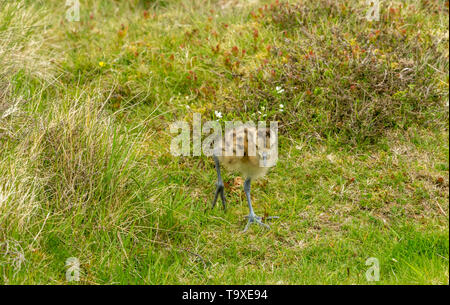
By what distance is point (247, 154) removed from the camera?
16.4ft

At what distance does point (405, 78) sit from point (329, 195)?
1.64 metres

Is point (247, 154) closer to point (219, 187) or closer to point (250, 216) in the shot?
point (219, 187)

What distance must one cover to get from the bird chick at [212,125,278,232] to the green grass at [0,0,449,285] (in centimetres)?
27

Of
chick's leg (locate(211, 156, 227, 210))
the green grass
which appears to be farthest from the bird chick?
the green grass

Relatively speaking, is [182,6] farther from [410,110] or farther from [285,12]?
[410,110]

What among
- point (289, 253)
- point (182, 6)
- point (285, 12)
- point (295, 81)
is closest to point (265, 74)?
point (295, 81)

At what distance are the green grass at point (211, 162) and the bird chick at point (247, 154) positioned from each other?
0.27 metres

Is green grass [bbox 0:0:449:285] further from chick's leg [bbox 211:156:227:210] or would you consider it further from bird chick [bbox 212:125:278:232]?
bird chick [bbox 212:125:278:232]

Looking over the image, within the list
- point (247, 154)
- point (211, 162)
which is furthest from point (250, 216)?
point (211, 162)

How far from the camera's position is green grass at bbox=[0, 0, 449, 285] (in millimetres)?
4441

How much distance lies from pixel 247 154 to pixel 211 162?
3.06 ft

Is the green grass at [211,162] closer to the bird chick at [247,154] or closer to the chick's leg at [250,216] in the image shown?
the chick's leg at [250,216]

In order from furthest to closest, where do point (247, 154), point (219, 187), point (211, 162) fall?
1. point (211, 162)
2. point (219, 187)
3. point (247, 154)

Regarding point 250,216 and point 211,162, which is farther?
point 211,162
